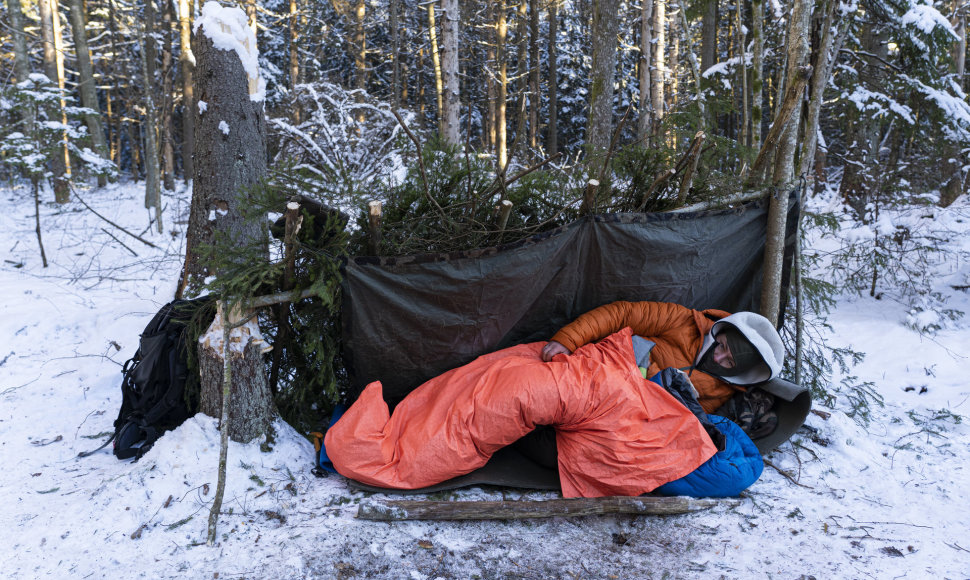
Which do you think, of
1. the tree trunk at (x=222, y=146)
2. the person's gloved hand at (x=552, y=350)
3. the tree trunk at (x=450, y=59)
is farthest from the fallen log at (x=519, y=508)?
the tree trunk at (x=450, y=59)

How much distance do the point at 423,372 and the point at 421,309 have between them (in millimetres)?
429

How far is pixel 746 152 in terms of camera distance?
454 cm

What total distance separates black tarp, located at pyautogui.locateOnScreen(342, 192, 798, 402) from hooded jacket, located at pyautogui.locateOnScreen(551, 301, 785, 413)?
19 cm

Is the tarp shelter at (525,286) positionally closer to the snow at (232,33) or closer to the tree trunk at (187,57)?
the snow at (232,33)

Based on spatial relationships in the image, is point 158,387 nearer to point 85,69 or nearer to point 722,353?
point 722,353

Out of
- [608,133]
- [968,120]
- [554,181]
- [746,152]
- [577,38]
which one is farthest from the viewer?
[577,38]

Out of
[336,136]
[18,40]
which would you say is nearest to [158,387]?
[336,136]

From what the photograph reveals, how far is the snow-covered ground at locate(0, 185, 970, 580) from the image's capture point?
2.26 m

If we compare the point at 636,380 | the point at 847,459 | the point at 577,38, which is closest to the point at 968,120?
the point at 847,459

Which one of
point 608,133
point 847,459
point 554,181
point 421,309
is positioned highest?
point 608,133

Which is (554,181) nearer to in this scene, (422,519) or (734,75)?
(422,519)

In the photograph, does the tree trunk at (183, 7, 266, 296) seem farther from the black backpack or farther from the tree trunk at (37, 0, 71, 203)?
the tree trunk at (37, 0, 71, 203)

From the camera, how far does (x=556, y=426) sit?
2.90m

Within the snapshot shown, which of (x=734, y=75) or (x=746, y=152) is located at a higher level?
(x=734, y=75)
